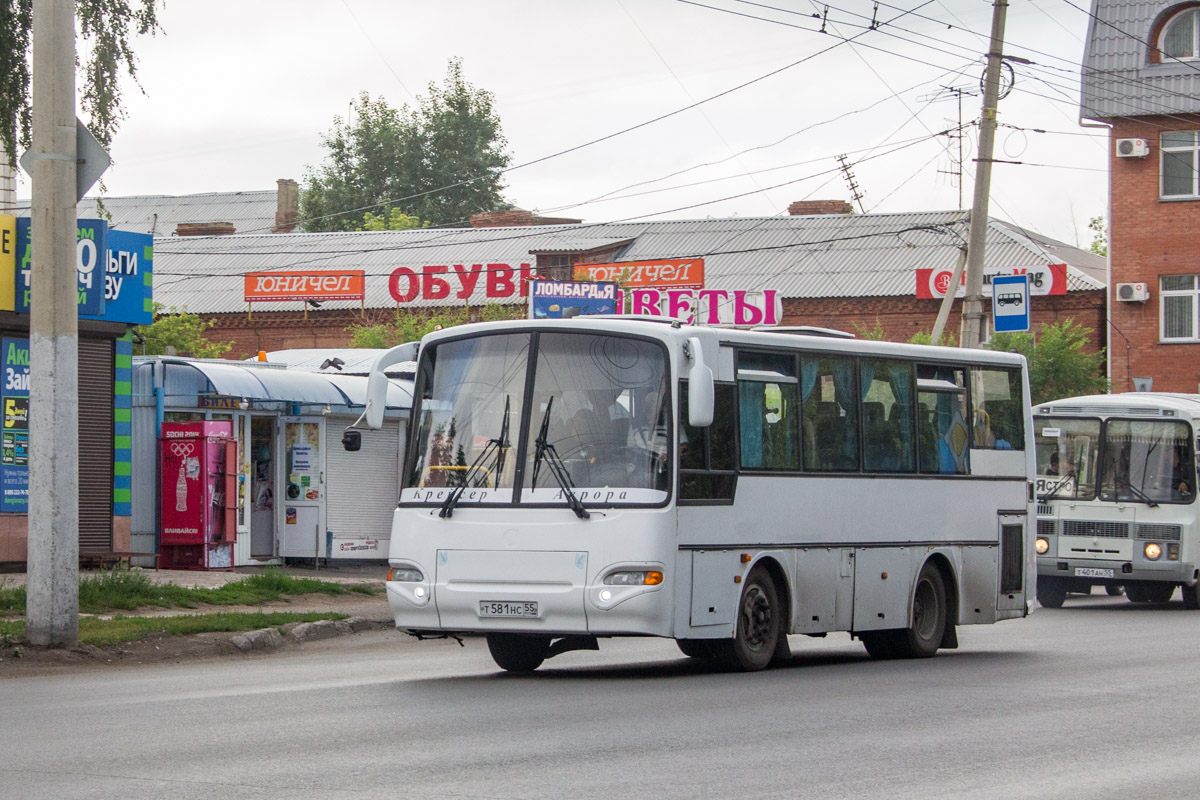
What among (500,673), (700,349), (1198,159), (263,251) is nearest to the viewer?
(700,349)

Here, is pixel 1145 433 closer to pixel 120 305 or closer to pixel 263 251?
pixel 120 305

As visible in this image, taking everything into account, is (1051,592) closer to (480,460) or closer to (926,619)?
(926,619)

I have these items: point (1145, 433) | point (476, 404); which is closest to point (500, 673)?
point (476, 404)

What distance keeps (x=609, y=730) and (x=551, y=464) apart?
3341 mm

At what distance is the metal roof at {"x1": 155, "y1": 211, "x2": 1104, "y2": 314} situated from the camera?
184ft

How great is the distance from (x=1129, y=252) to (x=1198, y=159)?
2937mm

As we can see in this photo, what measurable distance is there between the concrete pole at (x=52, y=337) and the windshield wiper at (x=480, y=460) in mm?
3511

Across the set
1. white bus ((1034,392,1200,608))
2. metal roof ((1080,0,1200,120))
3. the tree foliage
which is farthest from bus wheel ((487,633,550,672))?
the tree foliage

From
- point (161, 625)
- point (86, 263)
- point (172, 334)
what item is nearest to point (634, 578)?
point (161, 625)

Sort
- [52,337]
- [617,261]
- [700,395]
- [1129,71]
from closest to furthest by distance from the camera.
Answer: [700,395], [52,337], [1129,71], [617,261]

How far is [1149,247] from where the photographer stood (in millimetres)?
44875

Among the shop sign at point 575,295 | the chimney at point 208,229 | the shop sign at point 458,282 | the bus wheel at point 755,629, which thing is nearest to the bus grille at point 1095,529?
the bus wheel at point 755,629

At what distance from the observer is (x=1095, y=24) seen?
4469 cm

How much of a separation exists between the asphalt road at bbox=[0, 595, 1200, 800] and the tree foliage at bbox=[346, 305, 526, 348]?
137ft
